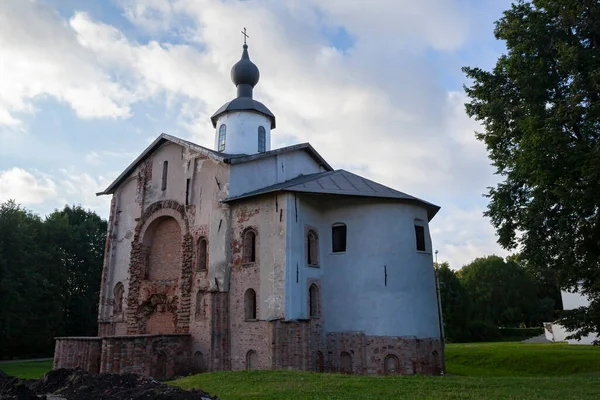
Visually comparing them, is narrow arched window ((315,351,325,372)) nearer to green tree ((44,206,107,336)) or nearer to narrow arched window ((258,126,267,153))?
narrow arched window ((258,126,267,153))

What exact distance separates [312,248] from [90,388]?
10.5 m

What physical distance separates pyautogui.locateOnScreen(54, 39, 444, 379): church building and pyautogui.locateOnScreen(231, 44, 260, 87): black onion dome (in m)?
6.05

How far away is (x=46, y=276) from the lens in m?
34.6

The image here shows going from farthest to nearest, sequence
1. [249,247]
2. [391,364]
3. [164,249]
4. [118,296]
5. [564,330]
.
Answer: [564,330]
[118,296]
[164,249]
[249,247]
[391,364]

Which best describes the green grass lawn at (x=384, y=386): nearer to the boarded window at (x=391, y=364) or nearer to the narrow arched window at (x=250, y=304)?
the narrow arched window at (x=250, y=304)

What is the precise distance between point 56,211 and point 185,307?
29.0 metres

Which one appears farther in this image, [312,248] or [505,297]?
[505,297]

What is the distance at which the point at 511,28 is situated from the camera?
15.5 metres

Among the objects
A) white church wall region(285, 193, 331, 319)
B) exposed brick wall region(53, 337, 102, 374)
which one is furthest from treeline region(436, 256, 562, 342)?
exposed brick wall region(53, 337, 102, 374)

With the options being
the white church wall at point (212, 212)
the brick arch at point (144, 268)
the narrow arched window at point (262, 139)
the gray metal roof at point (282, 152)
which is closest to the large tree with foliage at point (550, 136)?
the gray metal roof at point (282, 152)

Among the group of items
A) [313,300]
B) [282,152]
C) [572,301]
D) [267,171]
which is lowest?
[313,300]

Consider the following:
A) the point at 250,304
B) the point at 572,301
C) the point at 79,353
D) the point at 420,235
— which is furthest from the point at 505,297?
the point at 79,353

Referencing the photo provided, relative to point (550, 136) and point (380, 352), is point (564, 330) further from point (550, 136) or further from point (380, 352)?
point (550, 136)

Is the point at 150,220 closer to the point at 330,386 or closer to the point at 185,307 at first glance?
the point at 185,307
